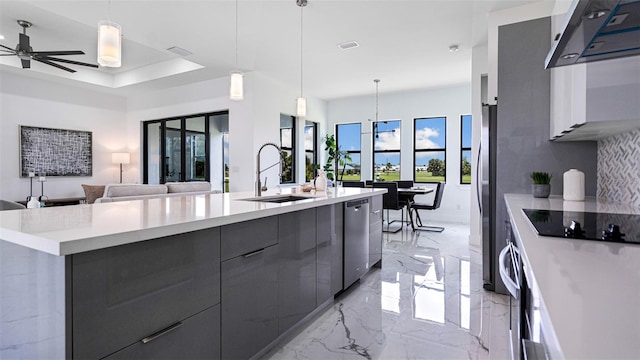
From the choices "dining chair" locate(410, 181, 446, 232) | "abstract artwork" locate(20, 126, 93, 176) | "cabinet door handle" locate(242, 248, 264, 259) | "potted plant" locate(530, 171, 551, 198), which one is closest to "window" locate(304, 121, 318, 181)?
"dining chair" locate(410, 181, 446, 232)

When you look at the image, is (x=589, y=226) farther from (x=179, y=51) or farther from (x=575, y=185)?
(x=179, y=51)

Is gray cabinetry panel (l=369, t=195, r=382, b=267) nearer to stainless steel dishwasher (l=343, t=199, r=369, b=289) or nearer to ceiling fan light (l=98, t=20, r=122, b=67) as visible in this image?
stainless steel dishwasher (l=343, t=199, r=369, b=289)

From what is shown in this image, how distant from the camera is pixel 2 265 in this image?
1.19 metres

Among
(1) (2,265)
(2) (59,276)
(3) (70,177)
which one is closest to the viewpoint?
(2) (59,276)

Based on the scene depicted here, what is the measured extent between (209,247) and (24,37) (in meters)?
4.34

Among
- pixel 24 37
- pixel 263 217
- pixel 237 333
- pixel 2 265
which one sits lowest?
pixel 237 333

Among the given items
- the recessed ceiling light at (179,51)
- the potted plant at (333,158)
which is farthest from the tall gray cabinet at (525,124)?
the potted plant at (333,158)

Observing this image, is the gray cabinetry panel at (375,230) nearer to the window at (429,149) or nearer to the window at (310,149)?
the window at (429,149)

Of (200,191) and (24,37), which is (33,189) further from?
(200,191)

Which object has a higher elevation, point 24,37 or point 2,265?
point 24,37

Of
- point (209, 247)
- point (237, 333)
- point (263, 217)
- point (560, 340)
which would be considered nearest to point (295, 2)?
point (263, 217)

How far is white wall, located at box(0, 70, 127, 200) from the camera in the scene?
5574 millimetres

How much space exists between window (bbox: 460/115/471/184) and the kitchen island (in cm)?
577

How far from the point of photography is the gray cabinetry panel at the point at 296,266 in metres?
1.89
